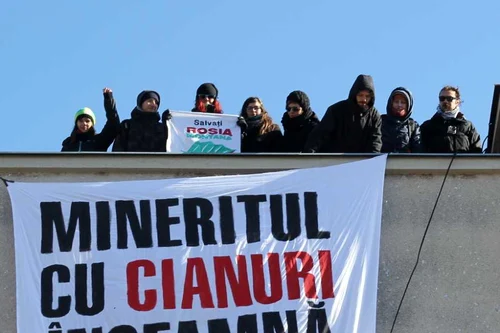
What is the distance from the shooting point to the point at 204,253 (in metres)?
12.6

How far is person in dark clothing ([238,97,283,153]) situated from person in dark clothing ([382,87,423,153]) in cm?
97

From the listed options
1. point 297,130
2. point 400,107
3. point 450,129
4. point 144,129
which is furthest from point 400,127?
point 144,129

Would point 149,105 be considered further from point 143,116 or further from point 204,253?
point 204,253

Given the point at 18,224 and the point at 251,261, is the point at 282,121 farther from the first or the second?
the point at 18,224

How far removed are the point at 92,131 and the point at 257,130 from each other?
1.49 metres

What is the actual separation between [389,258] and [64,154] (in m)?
2.87

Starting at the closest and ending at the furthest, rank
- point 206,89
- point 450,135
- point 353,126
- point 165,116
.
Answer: point 353,126 → point 450,135 → point 165,116 → point 206,89

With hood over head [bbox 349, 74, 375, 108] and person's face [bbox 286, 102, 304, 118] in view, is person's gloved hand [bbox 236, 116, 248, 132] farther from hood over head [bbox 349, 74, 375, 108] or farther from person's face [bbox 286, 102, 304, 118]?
hood over head [bbox 349, 74, 375, 108]

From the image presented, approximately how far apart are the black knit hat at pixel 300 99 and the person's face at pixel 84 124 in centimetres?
181

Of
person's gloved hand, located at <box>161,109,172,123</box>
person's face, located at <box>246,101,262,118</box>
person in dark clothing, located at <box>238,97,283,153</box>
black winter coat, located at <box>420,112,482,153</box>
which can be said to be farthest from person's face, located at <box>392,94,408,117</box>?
person's gloved hand, located at <box>161,109,172,123</box>

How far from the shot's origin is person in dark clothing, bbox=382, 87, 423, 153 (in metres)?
13.5

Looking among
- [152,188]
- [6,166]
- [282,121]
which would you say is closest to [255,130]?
[282,121]

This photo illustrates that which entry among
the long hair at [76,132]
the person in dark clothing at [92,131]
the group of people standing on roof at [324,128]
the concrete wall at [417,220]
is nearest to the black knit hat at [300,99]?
the group of people standing on roof at [324,128]

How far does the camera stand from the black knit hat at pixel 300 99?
1379cm
